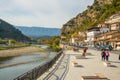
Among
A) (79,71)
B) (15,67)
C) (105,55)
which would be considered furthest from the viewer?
(15,67)

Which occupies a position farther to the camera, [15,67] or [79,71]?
[15,67]

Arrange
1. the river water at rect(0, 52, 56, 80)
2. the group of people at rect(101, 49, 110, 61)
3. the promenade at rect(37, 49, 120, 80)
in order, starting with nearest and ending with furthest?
the promenade at rect(37, 49, 120, 80) < the group of people at rect(101, 49, 110, 61) < the river water at rect(0, 52, 56, 80)

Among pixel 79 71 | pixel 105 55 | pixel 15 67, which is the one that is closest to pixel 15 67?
pixel 15 67

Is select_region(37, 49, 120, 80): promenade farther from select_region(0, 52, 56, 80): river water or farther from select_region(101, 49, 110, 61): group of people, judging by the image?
select_region(0, 52, 56, 80): river water

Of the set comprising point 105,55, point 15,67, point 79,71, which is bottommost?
point 15,67

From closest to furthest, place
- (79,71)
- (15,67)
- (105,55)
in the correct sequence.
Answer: (79,71) → (105,55) → (15,67)

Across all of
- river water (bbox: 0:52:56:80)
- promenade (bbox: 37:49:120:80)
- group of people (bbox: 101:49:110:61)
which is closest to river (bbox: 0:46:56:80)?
river water (bbox: 0:52:56:80)

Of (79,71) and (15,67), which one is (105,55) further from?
(15,67)

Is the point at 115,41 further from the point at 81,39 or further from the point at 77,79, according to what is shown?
the point at 81,39

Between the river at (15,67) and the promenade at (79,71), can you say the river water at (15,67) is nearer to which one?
the river at (15,67)

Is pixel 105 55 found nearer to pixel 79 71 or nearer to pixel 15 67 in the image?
pixel 79 71

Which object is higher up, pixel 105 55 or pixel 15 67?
pixel 105 55

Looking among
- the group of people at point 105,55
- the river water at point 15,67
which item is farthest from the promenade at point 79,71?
the river water at point 15,67

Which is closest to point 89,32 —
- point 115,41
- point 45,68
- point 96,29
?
point 96,29
